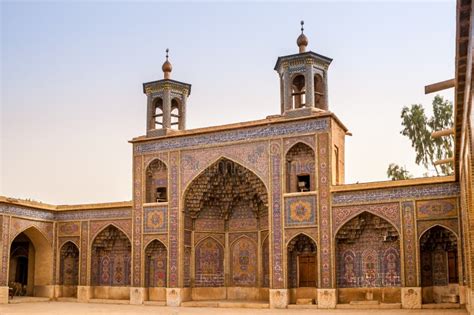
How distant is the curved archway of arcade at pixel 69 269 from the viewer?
21.5 metres

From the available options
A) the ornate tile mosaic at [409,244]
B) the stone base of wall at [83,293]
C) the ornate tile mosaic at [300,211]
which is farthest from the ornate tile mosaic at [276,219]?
the stone base of wall at [83,293]

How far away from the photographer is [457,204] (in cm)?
1548

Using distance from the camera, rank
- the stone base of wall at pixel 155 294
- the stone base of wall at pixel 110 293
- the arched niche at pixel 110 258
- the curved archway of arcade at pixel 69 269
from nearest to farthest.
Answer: the stone base of wall at pixel 155 294
the stone base of wall at pixel 110 293
the arched niche at pixel 110 258
the curved archway of arcade at pixel 69 269

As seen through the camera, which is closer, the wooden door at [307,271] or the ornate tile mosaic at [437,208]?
the ornate tile mosaic at [437,208]

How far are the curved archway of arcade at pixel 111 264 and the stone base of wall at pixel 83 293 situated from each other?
0.24 metres

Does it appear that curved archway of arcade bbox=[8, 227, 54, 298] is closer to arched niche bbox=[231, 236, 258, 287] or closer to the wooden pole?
arched niche bbox=[231, 236, 258, 287]

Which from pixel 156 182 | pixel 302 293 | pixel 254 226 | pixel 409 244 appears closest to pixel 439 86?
pixel 409 244

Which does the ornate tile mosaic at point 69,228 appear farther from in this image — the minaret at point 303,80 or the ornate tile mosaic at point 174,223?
the minaret at point 303,80

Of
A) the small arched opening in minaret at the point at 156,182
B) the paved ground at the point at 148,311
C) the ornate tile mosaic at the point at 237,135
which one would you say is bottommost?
the paved ground at the point at 148,311

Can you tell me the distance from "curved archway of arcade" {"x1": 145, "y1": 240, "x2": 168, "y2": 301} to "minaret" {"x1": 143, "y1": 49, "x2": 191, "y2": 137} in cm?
356

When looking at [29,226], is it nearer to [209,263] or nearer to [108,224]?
[108,224]

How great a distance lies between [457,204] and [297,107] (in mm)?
5369

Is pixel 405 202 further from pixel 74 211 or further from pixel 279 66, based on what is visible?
pixel 74 211

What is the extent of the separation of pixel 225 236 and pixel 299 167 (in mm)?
3888
